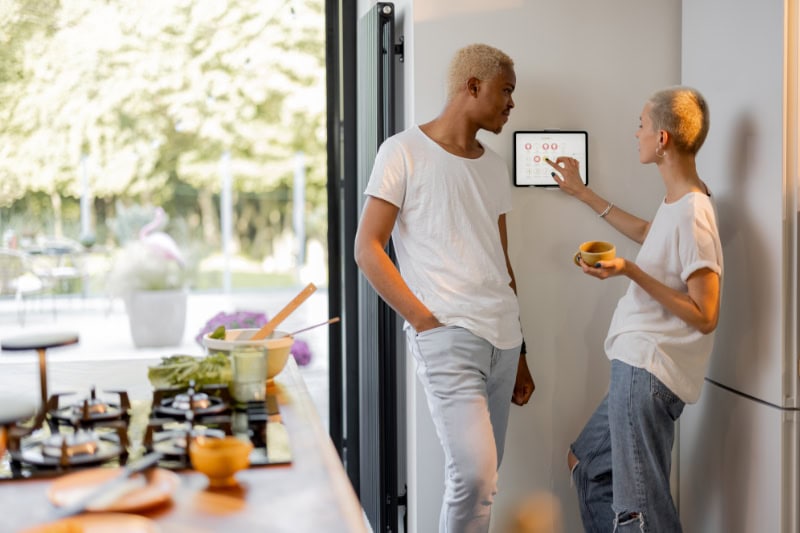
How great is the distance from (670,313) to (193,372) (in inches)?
53.0

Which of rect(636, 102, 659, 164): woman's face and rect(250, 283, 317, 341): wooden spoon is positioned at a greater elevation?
rect(636, 102, 659, 164): woman's face

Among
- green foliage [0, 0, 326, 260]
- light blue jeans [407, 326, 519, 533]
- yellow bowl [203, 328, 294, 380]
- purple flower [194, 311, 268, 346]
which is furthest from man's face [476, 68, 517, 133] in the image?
purple flower [194, 311, 268, 346]

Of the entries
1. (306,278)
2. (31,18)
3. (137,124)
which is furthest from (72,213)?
(306,278)

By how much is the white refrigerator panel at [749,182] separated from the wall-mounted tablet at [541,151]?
1.31ft

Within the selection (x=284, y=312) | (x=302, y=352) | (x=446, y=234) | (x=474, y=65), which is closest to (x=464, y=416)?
(x=446, y=234)

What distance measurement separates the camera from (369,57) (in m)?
3.08

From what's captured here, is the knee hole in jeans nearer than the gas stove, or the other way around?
the gas stove

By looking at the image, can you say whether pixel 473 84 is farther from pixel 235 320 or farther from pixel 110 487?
pixel 235 320

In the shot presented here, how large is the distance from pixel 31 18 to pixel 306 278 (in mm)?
1495

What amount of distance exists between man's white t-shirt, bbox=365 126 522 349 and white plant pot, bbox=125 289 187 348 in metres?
1.54

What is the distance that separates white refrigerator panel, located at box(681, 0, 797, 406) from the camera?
2.30 m

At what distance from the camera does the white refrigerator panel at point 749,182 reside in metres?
2.30

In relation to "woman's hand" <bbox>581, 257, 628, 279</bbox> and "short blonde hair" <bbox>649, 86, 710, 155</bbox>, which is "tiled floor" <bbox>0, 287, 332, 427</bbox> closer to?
"woman's hand" <bbox>581, 257, 628, 279</bbox>

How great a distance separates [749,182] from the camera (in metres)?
2.44
